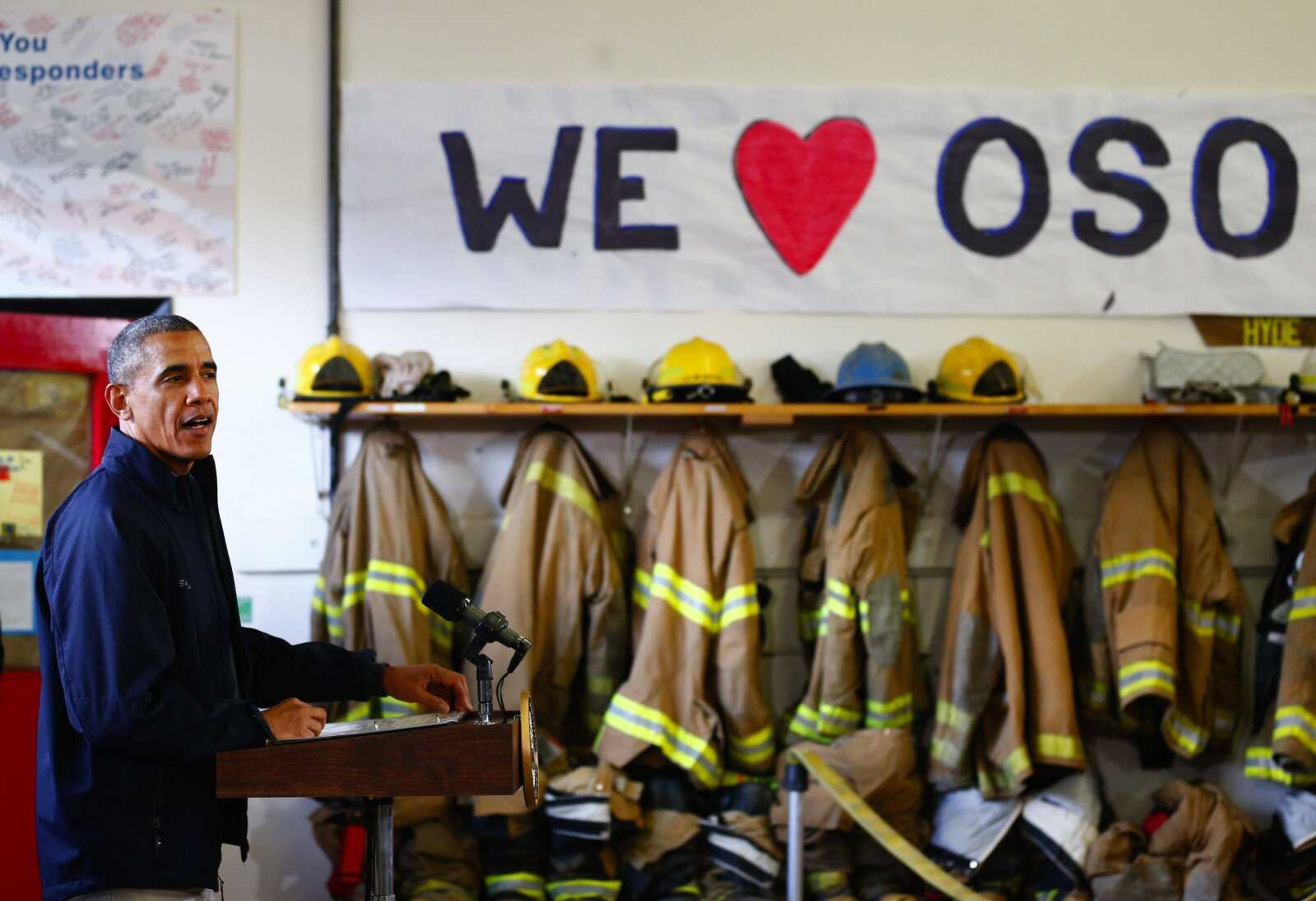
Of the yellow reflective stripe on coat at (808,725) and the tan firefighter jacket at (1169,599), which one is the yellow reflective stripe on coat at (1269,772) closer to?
the tan firefighter jacket at (1169,599)

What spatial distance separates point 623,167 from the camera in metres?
4.15

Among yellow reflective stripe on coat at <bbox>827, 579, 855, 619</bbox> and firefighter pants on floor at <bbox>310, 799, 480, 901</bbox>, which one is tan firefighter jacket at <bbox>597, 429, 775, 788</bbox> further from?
firefighter pants on floor at <bbox>310, 799, 480, 901</bbox>

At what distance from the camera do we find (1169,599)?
3.77 m

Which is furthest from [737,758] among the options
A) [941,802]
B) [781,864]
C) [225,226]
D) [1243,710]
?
[225,226]

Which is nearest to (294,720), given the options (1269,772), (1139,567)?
(1139,567)

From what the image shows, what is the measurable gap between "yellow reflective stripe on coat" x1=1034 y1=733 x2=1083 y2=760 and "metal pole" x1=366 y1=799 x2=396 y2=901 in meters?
2.36

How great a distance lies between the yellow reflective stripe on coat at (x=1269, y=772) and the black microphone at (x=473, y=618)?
2.88m

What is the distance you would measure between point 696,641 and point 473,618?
177 centimetres

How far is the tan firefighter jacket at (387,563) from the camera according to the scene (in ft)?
12.1

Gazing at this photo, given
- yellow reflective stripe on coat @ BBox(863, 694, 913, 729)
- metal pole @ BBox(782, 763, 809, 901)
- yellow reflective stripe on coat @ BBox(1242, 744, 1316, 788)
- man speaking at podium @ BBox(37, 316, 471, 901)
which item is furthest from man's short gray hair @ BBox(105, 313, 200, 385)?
yellow reflective stripe on coat @ BBox(1242, 744, 1316, 788)

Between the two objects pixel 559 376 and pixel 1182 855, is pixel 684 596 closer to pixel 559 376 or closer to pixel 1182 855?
pixel 559 376

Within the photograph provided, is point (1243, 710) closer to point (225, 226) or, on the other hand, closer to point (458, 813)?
point (458, 813)

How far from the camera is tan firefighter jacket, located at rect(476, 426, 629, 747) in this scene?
3.72 metres

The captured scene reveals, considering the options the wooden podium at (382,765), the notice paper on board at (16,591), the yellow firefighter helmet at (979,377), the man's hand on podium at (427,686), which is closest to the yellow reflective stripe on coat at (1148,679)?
the yellow firefighter helmet at (979,377)
